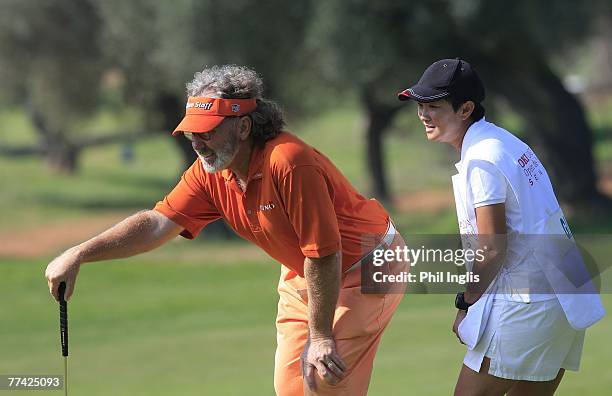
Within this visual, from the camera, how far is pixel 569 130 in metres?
26.1

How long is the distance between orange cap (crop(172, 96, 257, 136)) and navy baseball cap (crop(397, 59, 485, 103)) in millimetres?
680

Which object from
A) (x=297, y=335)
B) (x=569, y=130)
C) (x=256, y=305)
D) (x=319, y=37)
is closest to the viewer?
(x=297, y=335)

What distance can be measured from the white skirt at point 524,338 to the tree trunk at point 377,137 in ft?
80.8

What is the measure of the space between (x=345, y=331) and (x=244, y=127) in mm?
963

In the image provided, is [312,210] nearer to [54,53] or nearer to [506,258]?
[506,258]

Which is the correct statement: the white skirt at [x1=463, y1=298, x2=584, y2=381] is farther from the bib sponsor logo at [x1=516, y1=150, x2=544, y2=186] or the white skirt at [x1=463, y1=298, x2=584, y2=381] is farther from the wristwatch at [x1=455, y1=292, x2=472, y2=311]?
the bib sponsor logo at [x1=516, y1=150, x2=544, y2=186]

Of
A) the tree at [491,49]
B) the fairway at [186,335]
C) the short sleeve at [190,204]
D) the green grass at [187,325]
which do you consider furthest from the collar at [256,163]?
the tree at [491,49]

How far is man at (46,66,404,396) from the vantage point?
188 inches

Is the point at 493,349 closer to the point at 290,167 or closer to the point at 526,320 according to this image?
the point at 526,320

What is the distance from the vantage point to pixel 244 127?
4.95 meters

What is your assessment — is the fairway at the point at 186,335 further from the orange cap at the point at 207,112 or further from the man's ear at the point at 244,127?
the orange cap at the point at 207,112

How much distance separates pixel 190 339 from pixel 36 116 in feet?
105

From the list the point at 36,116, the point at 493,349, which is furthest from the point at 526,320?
the point at 36,116

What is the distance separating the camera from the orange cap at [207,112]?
4.84 metres
